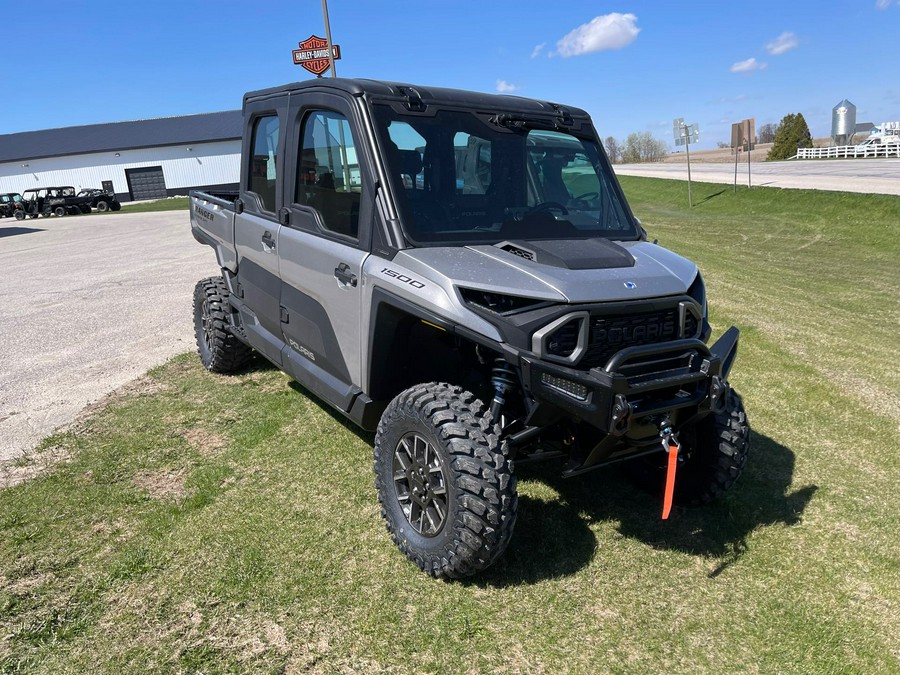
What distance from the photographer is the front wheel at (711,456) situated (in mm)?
3705

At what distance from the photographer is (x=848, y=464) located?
4664 millimetres

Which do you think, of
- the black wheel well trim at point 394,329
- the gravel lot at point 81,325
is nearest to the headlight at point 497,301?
the black wheel well trim at point 394,329

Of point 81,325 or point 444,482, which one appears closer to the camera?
point 444,482

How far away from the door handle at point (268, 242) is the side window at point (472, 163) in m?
1.49

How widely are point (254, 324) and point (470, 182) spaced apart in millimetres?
2284

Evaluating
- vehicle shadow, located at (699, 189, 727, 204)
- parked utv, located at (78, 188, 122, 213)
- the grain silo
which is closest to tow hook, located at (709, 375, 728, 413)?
vehicle shadow, located at (699, 189, 727, 204)

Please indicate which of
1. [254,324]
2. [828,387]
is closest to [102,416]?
[254,324]

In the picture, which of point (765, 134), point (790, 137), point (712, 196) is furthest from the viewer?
point (765, 134)

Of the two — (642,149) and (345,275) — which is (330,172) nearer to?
(345,275)

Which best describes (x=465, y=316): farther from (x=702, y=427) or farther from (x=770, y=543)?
(x=770, y=543)

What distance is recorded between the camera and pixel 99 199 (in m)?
40.0

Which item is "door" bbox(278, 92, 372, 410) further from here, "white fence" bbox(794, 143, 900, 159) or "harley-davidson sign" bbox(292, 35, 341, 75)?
"white fence" bbox(794, 143, 900, 159)

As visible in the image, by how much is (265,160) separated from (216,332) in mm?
1826

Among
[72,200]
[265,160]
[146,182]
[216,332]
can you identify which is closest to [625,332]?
[265,160]
